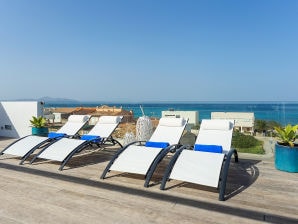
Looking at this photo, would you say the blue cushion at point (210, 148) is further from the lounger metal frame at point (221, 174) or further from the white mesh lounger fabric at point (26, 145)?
the white mesh lounger fabric at point (26, 145)

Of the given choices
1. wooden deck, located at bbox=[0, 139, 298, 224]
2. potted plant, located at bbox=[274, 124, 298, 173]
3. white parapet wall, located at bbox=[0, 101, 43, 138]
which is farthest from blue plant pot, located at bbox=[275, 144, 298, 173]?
white parapet wall, located at bbox=[0, 101, 43, 138]

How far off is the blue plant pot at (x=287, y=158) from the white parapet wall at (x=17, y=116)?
23.1 ft

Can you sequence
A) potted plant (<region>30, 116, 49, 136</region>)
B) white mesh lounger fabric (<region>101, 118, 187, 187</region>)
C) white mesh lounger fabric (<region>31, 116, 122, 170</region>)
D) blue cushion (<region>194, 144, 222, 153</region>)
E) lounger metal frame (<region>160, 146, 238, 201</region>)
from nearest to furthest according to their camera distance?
lounger metal frame (<region>160, 146, 238, 201</region>) < white mesh lounger fabric (<region>101, 118, 187, 187</region>) < blue cushion (<region>194, 144, 222, 153</region>) < white mesh lounger fabric (<region>31, 116, 122, 170</region>) < potted plant (<region>30, 116, 49, 136</region>)

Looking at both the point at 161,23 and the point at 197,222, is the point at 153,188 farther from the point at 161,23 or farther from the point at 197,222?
the point at 161,23

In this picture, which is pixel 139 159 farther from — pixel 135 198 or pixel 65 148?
pixel 65 148

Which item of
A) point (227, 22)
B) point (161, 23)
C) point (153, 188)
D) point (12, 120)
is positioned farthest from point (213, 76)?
point (153, 188)

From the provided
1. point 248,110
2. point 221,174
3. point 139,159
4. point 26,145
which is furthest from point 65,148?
point 248,110

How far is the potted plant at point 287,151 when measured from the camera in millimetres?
3928

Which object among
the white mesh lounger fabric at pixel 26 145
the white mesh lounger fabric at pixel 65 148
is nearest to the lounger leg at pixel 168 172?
the white mesh lounger fabric at pixel 65 148

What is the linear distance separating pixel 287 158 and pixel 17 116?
8.10 m

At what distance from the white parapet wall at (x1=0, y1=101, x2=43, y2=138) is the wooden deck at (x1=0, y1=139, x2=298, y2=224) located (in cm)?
427

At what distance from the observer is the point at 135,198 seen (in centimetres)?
290

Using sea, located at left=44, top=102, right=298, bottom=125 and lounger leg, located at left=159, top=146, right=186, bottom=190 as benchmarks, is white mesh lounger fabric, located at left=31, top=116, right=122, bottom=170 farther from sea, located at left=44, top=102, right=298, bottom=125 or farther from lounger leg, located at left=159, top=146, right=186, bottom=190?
sea, located at left=44, top=102, right=298, bottom=125

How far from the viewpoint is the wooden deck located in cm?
240
